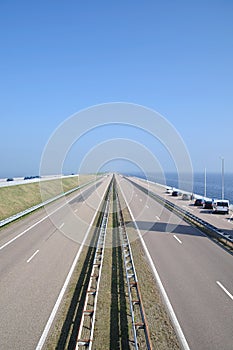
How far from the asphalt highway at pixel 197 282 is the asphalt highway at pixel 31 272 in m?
4.46

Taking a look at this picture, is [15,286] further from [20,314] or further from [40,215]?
[40,215]

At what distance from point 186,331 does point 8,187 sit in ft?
134

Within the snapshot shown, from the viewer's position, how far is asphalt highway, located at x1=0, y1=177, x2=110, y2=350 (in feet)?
31.4

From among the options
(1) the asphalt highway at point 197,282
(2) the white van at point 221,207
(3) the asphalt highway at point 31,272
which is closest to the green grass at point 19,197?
(3) the asphalt highway at point 31,272

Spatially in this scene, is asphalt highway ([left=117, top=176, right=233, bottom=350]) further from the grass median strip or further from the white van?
the white van

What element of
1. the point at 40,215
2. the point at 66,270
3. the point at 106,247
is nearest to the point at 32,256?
the point at 66,270

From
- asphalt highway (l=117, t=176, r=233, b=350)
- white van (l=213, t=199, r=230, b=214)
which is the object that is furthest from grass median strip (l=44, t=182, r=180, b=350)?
white van (l=213, t=199, r=230, b=214)

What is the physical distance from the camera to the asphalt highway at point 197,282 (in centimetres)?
929

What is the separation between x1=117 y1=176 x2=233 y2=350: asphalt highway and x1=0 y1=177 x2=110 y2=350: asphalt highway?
14.6 ft

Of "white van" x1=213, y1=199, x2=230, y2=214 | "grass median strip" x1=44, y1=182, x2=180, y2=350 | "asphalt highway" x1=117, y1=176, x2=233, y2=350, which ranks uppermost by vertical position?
"white van" x1=213, y1=199, x2=230, y2=214

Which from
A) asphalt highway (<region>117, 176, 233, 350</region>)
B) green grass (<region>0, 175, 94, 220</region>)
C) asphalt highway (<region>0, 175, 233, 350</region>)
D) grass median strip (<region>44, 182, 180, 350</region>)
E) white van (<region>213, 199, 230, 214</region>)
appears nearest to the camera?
grass median strip (<region>44, 182, 180, 350</region>)

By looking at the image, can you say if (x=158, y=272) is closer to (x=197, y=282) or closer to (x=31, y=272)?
(x=197, y=282)

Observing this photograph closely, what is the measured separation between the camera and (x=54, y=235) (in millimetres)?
23766

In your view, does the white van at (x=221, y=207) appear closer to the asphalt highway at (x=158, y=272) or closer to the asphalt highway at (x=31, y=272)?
the asphalt highway at (x=158, y=272)
